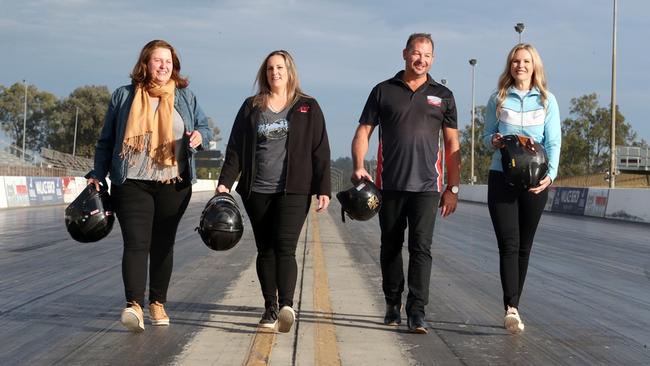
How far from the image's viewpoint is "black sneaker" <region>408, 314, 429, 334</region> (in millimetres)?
5641

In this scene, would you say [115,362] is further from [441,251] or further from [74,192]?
[74,192]

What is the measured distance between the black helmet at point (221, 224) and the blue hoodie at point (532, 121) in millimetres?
1867

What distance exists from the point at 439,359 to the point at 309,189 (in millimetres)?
1454

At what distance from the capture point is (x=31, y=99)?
333 ft

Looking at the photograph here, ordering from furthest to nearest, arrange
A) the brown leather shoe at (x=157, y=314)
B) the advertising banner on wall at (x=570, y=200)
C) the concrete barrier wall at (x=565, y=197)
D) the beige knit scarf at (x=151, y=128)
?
the advertising banner on wall at (x=570, y=200) < the concrete barrier wall at (x=565, y=197) < the brown leather shoe at (x=157, y=314) < the beige knit scarf at (x=151, y=128)

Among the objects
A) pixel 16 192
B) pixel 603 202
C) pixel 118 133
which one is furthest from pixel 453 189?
pixel 16 192

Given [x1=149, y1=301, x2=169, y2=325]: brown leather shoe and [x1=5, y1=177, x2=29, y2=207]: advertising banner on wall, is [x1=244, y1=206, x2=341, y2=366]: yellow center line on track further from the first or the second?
[x1=5, y1=177, x2=29, y2=207]: advertising banner on wall

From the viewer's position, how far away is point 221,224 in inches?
219

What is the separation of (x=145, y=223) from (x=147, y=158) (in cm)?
44

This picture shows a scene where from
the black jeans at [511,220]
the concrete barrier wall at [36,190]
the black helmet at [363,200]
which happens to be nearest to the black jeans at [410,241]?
the black helmet at [363,200]

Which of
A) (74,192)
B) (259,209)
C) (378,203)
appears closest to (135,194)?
(259,209)

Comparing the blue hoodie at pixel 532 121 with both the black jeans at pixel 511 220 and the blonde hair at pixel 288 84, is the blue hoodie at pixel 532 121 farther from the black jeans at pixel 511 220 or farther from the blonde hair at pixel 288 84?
the blonde hair at pixel 288 84

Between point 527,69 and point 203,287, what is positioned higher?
point 527,69

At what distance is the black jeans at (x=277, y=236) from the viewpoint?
559 centimetres
